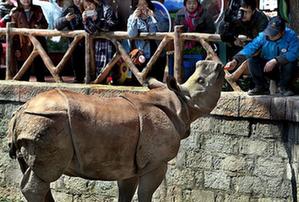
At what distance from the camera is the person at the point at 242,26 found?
1026 cm

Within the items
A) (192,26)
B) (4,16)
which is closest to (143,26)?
(192,26)

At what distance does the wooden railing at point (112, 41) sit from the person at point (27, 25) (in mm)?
231

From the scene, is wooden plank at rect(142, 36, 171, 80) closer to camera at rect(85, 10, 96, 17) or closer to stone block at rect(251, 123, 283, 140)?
camera at rect(85, 10, 96, 17)

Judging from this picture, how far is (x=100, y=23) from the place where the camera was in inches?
450

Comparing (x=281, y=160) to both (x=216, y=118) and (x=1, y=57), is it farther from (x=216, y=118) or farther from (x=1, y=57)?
(x=1, y=57)

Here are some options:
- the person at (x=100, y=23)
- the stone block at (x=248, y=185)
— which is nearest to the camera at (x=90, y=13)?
the person at (x=100, y=23)

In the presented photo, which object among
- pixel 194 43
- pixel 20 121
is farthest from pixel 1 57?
pixel 20 121

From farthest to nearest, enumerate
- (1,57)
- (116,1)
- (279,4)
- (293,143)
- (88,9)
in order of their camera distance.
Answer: (1,57) < (116,1) < (88,9) < (279,4) < (293,143)

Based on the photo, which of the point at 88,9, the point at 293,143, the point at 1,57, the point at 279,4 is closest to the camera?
the point at 293,143

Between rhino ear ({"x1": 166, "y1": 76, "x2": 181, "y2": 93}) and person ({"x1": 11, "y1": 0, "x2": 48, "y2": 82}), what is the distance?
4.63 metres

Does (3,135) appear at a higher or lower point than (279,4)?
lower

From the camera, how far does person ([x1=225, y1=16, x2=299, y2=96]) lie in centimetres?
977

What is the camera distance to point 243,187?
1031 cm

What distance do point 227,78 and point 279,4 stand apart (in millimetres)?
1125
